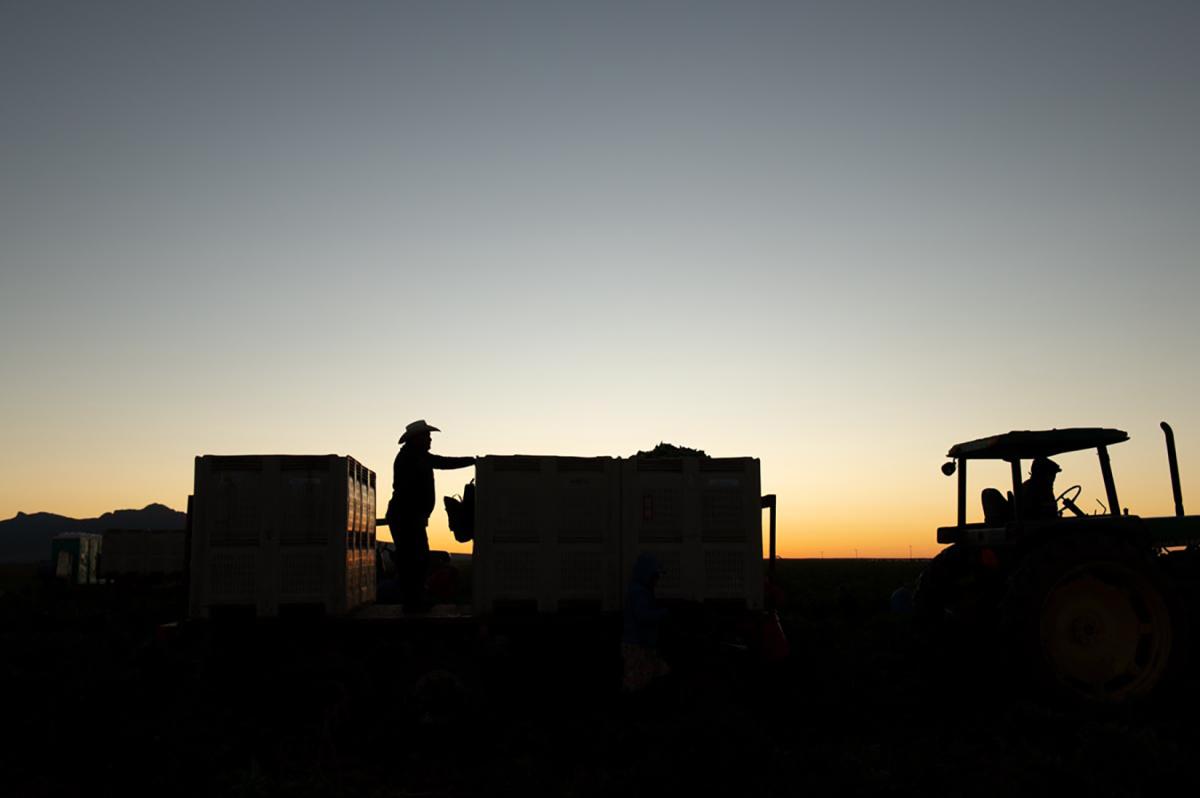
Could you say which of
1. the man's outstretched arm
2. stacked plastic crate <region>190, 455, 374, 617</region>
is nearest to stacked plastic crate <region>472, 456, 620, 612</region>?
the man's outstretched arm

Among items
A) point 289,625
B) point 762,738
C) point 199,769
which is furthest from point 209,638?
point 762,738

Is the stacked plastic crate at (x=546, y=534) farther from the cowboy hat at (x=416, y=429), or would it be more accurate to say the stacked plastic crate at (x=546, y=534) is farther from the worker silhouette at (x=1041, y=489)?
the worker silhouette at (x=1041, y=489)

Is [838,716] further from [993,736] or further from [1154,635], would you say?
[1154,635]

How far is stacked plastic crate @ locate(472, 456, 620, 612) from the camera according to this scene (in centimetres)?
1031

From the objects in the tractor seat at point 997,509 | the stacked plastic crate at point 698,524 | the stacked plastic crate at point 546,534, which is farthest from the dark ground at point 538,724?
the tractor seat at point 997,509

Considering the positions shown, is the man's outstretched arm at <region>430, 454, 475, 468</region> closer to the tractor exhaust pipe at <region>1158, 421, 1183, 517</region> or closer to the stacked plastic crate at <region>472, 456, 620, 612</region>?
the stacked plastic crate at <region>472, 456, 620, 612</region>

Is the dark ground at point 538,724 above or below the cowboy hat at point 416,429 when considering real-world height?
below

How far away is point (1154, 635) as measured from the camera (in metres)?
10.4

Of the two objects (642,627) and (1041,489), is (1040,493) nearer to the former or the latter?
(1041,489)

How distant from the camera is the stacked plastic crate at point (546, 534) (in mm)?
10312

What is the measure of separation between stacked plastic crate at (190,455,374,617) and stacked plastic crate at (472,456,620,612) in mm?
1487

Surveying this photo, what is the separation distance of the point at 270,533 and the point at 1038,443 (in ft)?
28.2

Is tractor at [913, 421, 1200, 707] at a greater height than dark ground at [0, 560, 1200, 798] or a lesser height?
greater

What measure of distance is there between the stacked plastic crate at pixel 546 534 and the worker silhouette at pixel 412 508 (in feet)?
5.06
